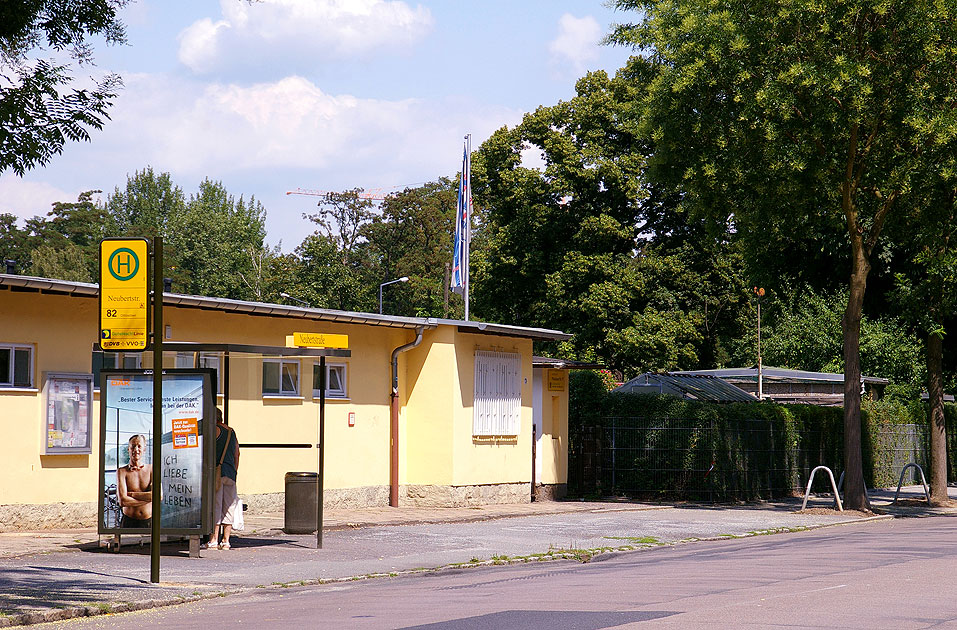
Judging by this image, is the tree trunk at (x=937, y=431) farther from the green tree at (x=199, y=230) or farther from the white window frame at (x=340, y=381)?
the green tree at (x=199, y=230)

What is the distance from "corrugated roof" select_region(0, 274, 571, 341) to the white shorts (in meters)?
3.32

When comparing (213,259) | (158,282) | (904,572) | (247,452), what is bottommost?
(904,572)

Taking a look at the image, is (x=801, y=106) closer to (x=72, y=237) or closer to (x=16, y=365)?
(x=16, y=365)

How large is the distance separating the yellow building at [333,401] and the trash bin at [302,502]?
1.53 ft

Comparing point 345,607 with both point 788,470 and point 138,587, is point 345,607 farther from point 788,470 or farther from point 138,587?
point 788,470

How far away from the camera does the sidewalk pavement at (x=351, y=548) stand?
38.2 feet

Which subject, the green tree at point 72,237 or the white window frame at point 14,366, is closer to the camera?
the white window frame at point 14,366

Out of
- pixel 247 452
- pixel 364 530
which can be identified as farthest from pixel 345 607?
pixel 247 452

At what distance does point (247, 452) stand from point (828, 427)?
17833 millimetres

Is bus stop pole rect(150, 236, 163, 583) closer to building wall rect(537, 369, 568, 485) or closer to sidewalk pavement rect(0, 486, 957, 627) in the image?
sidewalk pavement rect(0, 486, 957, 627)

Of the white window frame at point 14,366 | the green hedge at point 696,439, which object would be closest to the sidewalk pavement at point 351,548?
the green hedge at point 696,439

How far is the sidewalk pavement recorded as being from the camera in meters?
11.7

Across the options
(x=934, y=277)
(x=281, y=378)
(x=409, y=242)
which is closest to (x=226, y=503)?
(x=281, y=378)

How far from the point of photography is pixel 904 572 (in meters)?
13.2
